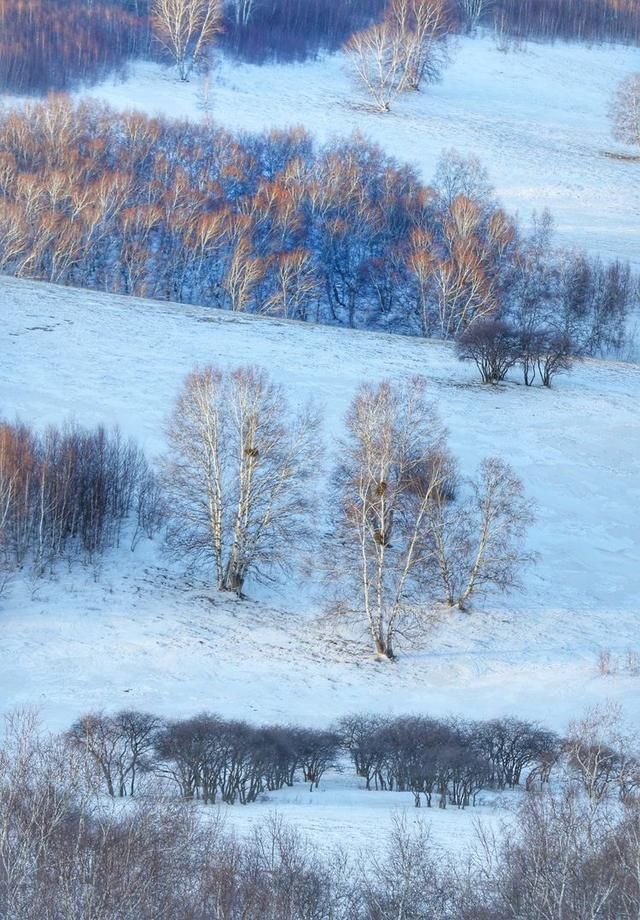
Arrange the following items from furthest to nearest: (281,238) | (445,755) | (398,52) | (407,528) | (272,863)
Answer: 1. (398,52)
2. (281,238)
3. (407,528)
4. (445,755)
5. (272,863)

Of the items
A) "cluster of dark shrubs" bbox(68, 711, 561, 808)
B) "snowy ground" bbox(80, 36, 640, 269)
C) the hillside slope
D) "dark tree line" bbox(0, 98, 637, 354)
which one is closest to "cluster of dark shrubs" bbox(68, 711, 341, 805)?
"cluster of dark shrubs" bbox(68, 711, 561, 808)

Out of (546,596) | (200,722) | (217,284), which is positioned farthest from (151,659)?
(217,284)

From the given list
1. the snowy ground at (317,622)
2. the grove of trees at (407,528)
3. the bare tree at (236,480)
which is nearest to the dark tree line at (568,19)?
the snowy ground at (317,622)

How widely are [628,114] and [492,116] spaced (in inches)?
416

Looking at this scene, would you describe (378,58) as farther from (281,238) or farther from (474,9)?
(281,238)

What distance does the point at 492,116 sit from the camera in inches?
3246

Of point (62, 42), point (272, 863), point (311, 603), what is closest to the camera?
point (272, 863)

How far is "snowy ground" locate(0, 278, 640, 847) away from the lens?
77.9 feet

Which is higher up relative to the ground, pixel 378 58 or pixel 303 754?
pixel 378 58

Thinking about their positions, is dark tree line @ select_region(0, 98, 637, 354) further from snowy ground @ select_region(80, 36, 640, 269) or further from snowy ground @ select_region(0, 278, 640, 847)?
snowy ground @ select_region(0, 278, 640, 847)

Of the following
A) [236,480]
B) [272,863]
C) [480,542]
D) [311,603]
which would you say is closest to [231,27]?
[236,480]

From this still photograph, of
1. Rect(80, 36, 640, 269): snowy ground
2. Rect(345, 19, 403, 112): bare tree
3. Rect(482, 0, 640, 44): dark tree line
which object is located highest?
Rect(482, 0, 640, 44): dark tree line

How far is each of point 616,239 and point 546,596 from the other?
3902cm

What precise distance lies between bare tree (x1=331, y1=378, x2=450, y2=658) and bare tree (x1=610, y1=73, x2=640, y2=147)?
197 ft
